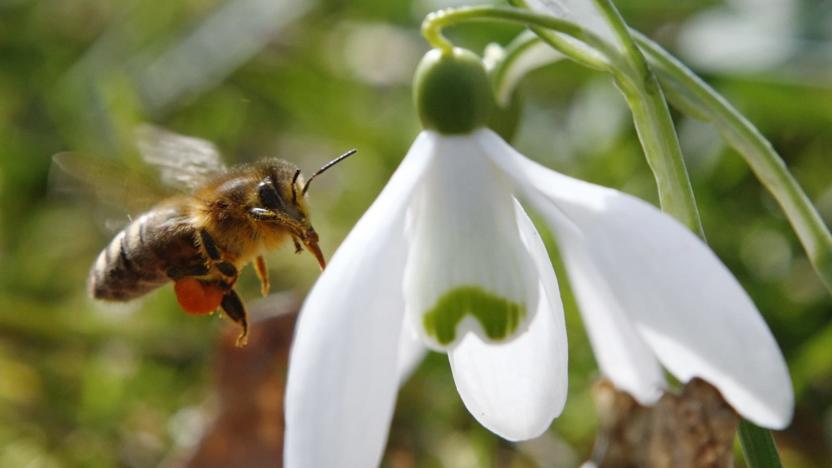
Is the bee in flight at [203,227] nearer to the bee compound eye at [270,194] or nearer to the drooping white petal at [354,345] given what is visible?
the bee compound eye at [270,194]

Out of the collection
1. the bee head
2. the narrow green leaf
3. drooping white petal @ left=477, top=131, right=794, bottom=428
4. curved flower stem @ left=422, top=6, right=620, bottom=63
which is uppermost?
curved flower stem @ left=422, top=6, right=620, bottom=63

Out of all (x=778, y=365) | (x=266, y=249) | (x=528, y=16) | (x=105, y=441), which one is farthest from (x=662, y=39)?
(x=778, y=365)

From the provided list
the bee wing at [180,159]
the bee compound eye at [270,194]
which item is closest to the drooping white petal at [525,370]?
the bee compound eye at [270,194]

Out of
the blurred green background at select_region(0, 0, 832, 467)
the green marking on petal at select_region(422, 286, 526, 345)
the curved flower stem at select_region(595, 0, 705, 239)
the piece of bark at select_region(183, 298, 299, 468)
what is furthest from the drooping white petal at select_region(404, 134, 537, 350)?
the piece of bark at select_region(183, 298, 299, 468)

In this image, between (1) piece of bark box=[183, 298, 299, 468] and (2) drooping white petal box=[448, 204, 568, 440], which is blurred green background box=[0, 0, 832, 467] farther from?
(2) drooping white petal box=[448, 204, 568, 440]

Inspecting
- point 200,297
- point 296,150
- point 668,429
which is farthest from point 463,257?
point 296,150

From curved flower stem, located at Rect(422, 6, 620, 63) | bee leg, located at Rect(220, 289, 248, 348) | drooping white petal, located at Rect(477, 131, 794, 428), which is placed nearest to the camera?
drooping white petal, located at Rect(477, 131, 794, 428)

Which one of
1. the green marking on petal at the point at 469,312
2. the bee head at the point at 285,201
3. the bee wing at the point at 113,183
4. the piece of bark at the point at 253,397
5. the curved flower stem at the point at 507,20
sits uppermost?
the curved flower stem at the point at 507,20
